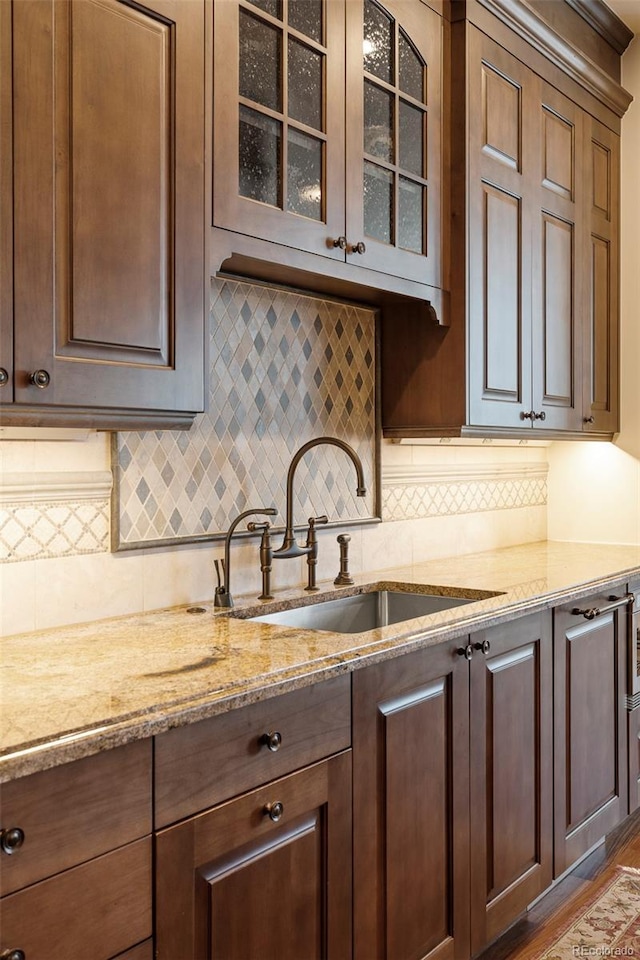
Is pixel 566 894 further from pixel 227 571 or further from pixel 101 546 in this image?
pixel 101 546

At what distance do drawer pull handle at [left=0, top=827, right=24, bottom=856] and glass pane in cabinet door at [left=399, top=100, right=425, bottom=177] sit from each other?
6.33ft

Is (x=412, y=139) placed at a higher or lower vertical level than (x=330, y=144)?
higher

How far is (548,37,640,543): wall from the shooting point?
350cm

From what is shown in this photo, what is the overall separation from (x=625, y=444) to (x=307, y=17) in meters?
2.18

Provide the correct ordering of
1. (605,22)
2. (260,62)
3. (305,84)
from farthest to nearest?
(605,22)
(305,84)
(260,62)

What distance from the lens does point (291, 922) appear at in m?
1.50

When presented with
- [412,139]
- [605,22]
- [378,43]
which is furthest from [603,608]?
[605,22]

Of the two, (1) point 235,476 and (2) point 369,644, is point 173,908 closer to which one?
(2) point 369,644

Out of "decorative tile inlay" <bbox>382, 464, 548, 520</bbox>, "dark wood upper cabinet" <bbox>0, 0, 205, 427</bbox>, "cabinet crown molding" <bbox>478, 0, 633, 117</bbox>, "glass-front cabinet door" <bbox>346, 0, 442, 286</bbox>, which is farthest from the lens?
"decorative tile inlay" <bbox>382, 464, 548, 520</bbox>

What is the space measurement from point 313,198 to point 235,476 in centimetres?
72

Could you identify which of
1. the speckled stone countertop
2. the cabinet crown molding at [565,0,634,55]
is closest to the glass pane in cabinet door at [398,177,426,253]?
the speckled stone countertop

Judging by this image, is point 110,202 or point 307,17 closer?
point 110,202

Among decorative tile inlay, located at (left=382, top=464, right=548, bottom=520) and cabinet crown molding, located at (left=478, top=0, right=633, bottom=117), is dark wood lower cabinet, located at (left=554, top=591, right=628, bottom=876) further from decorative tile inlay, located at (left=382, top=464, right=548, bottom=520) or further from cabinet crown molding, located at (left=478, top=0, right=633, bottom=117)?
cabinet crown molding, located at (left=478, top=0, right=633, bottom=117)

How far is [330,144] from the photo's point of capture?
2084 millimetres
